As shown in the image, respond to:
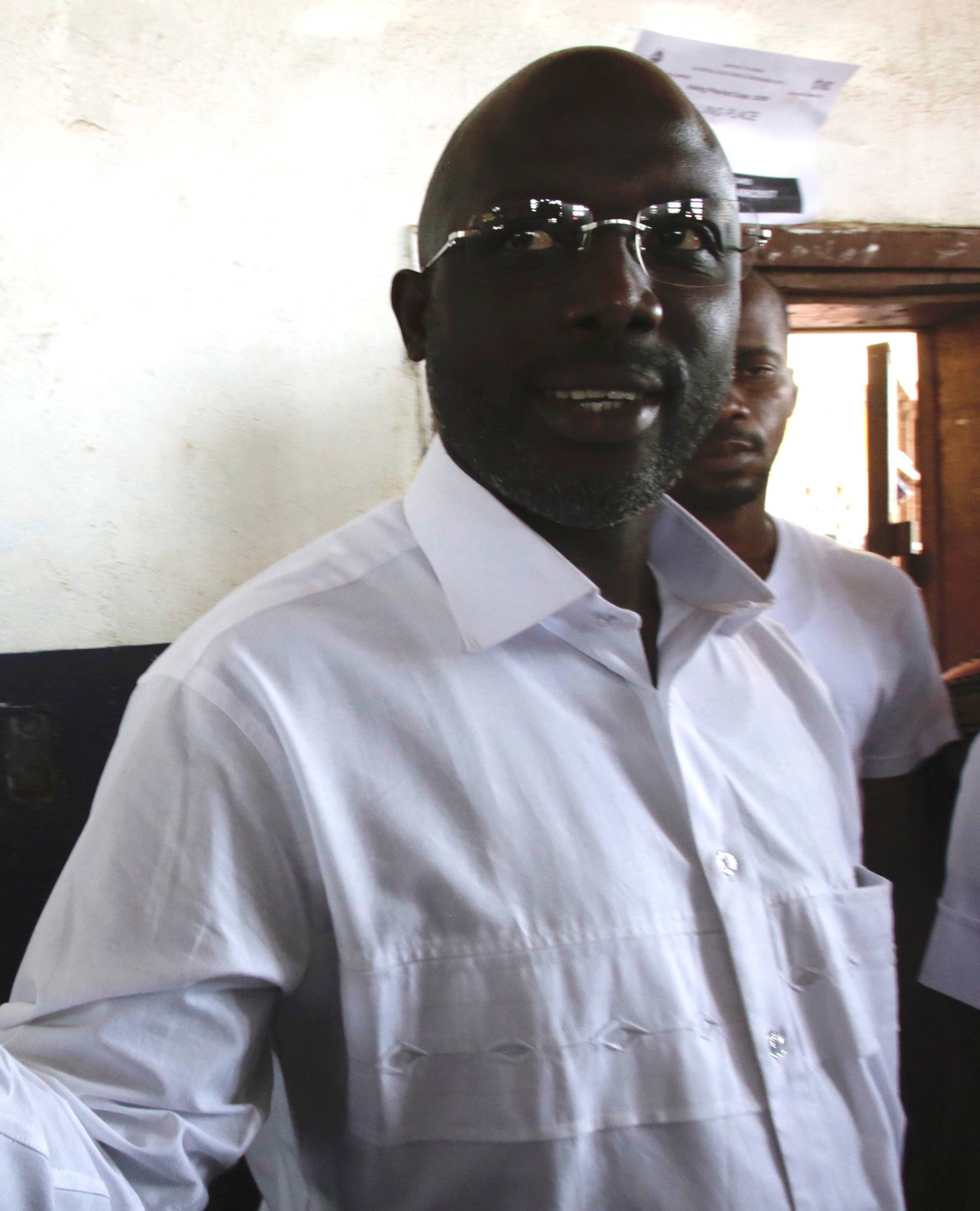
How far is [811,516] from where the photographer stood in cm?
344

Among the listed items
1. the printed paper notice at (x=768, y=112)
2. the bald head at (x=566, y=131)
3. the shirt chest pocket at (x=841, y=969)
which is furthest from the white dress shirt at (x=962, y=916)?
the printed paper notice at (x=768, y=112)

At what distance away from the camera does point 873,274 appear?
1732mm

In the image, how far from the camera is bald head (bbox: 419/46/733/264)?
87cm

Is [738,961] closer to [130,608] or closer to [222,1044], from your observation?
[222,1044]

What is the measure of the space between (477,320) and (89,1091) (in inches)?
26.1

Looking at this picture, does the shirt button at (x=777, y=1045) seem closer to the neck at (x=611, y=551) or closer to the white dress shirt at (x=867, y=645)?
the neck at (x=611, y=551)

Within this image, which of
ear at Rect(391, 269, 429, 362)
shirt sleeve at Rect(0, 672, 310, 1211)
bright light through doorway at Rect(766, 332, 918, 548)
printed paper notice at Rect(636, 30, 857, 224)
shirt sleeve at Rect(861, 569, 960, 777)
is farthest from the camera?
bright light through doorway at Rect(766, 332, 918, 548)

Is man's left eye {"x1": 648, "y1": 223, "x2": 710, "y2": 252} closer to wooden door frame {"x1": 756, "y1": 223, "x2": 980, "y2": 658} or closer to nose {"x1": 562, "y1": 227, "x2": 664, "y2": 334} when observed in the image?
nose {"x1": 562, "y1": 227, "x2": 664, "y2": 334}

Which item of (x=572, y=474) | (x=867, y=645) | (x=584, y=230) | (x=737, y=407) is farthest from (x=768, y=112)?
(x=572, y=474)

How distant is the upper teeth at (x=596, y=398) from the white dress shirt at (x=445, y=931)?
4.8 inches

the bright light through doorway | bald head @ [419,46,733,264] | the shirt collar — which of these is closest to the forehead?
bald head @ [419,46,733,264]

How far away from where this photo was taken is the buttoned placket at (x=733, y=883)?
2.67 feet

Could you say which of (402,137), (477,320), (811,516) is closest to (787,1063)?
(477,320)

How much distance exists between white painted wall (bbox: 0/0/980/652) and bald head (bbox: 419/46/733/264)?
0.54 meters
